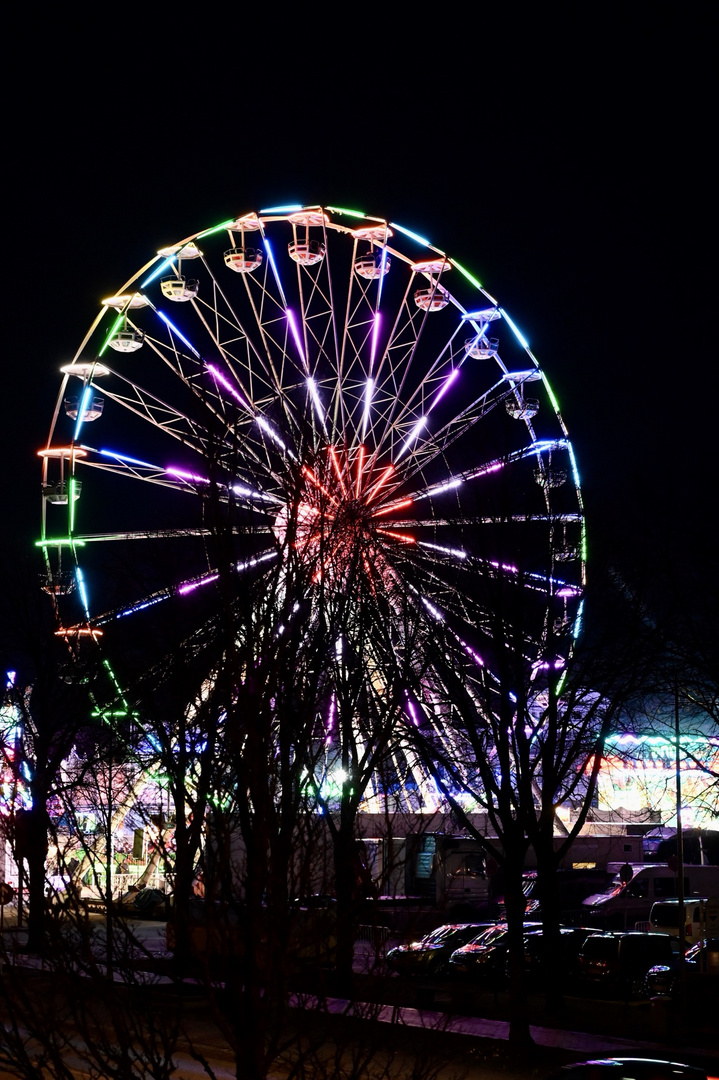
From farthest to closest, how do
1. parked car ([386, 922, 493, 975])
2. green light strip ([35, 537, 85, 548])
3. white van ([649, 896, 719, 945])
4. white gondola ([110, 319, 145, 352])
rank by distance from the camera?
white gondola ([110, 319, 145, 352]), green light strip ([35, 537, 85, 548]), white van ([649, 896, 719, 945]), parked car ([386, 922, 493, 975])

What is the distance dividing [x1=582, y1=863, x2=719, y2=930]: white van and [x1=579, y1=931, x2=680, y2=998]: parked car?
1005 cm

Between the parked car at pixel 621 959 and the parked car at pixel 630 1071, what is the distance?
16933mm

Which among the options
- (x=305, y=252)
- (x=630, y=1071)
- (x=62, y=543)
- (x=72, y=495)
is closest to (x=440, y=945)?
(x=62, y=543)

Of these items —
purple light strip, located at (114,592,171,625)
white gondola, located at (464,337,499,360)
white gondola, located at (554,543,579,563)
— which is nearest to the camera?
white gondola, located at (554,543,579,563)

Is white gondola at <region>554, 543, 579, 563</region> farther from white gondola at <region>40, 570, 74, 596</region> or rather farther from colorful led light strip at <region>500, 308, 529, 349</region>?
white gondola at <region>40, 570, 74, 596</region>

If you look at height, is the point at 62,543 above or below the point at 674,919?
above

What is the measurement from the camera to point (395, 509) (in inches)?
1268

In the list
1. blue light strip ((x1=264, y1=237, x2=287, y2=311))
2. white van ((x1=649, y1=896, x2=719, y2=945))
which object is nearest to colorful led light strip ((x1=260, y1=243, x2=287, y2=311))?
blue light strip ((x1=264, y1=237, x2=287, y2=311))

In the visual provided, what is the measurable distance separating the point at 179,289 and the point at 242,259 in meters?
1.96

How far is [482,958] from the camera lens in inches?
1149

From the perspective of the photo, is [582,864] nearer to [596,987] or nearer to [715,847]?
[715,847]

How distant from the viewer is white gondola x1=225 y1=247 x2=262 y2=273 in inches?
1371

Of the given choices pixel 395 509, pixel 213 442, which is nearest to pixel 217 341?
pixel 395 509

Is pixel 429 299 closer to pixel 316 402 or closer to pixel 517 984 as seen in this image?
pixel 316 402
